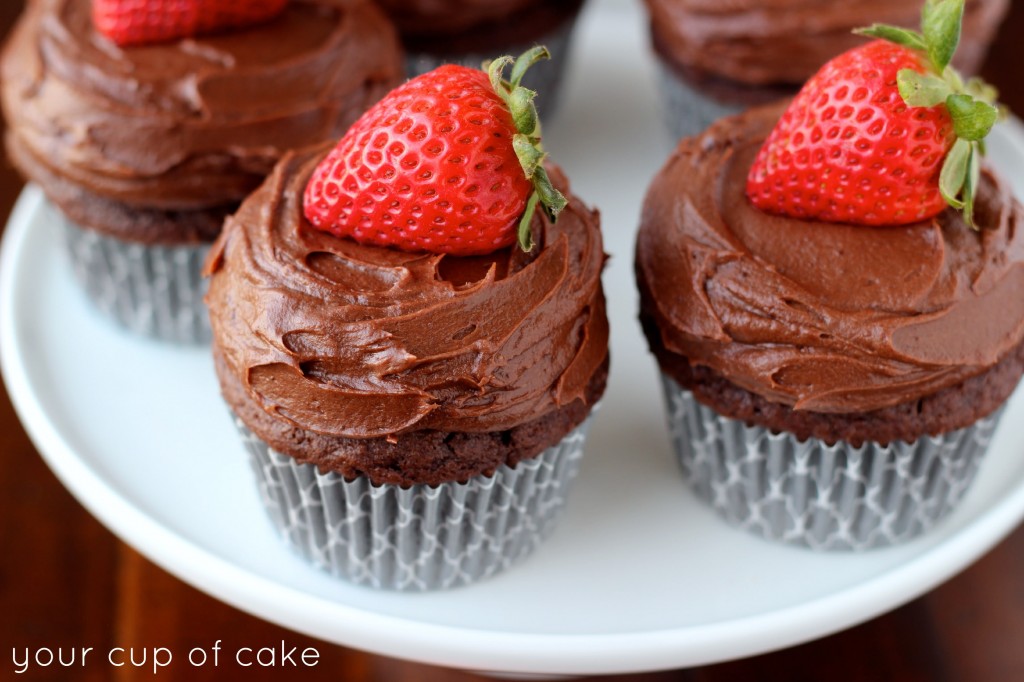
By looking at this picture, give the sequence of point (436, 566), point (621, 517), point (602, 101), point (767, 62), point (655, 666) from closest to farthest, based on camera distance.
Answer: point (655, 666), point (436, 566), point (621, 517), point (767, 62), point (602, 101)

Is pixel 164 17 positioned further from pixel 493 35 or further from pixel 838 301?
pixel 838 301

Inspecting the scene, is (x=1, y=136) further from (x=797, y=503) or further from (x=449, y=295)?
(x=797, y=503)

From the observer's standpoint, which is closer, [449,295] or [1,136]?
[449,295]

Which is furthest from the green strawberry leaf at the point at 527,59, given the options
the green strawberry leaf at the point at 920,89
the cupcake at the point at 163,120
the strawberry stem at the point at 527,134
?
the cupcake at the point at 163,120

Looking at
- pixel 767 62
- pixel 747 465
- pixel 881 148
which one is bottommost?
pixel 747 465

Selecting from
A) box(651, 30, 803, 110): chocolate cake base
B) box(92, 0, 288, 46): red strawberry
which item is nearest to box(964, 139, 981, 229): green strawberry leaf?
box(651, 30, 803, 110): chocolate cake base

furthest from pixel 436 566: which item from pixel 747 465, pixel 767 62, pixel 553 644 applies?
pixel 767 62

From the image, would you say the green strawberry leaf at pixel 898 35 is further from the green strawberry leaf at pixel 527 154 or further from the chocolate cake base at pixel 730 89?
the chocolate cake base at pixel 730 89

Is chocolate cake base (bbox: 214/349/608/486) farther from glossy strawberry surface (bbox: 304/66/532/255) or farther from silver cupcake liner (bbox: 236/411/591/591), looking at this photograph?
glossy strawberry surface (bbox: 304/66/532/255)
